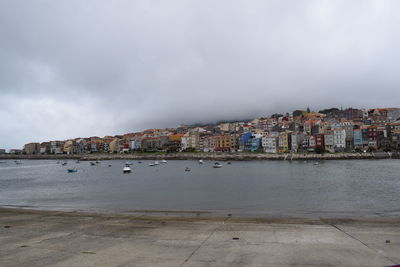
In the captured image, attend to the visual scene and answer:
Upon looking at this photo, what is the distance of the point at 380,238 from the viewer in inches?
367

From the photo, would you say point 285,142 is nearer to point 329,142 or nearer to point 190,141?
point 329,142

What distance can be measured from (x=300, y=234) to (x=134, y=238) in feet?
17.0

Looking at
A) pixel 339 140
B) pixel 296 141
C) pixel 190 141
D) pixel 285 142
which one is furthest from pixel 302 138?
pixel 190 141

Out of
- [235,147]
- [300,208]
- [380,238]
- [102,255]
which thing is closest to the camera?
[102,255]

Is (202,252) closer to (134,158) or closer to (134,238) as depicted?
(134,238)

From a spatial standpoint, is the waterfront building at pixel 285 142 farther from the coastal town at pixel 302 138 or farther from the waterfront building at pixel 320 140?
the waterfront building at pixel 320 140

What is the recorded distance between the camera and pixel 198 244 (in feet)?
28.7

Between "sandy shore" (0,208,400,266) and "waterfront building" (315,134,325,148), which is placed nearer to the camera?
"sandy shore" (0,208,400,266)

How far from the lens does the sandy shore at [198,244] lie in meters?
7.14

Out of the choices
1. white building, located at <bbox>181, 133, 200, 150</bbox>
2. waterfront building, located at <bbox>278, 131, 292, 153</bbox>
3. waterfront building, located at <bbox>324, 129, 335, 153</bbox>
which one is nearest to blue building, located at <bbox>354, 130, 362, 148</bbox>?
waterfront building, located at <bbox>324, 129, 335, 153</bbox>

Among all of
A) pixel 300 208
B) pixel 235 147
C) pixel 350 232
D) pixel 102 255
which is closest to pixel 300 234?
pixel 350 232

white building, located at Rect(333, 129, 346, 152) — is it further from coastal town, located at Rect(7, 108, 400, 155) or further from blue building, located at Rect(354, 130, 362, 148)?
blue building, located at Rect(354, 130, 362, 148)

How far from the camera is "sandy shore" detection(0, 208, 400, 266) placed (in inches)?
281

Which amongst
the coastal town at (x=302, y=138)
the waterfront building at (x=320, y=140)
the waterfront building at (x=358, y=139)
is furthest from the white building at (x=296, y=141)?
the waterfront building at (x=358, y=139)
